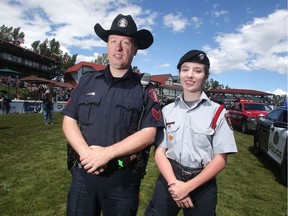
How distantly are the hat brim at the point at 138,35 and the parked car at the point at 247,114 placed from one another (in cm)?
1184

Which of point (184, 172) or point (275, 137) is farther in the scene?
point (275, 137)

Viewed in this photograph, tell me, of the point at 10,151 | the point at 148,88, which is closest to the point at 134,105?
the point at 148,88

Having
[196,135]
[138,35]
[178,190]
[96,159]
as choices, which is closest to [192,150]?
[196,135]

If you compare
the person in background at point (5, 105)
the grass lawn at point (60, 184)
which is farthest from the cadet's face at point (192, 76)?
the person in background at point (5, 105)

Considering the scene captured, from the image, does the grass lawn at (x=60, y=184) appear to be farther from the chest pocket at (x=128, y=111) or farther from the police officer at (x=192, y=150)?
the chest pocket at (x=128, y=111)

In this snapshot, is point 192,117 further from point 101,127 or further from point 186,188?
Result: point 101,127

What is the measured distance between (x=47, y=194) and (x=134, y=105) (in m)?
3.26

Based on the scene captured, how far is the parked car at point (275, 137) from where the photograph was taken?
17.8 feet

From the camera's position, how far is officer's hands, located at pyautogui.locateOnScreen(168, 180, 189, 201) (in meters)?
2.03

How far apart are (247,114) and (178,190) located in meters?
12.5

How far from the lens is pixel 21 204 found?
159 inches

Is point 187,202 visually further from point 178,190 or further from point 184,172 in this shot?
point 184,172

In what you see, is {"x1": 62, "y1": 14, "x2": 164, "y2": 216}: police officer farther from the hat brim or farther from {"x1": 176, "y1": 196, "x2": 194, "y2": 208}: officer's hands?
{"x1": 176, "y1": 196, "x2": 194, "y2": 208}: officer's hands

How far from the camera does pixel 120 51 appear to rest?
2143 mm
